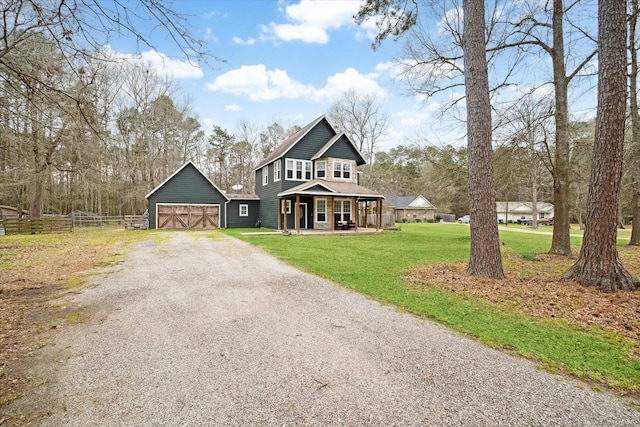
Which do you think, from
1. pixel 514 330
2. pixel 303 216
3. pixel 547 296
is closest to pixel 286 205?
pixel 303 216

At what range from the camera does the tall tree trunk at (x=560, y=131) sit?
379 inches

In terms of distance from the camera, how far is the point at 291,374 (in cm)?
286

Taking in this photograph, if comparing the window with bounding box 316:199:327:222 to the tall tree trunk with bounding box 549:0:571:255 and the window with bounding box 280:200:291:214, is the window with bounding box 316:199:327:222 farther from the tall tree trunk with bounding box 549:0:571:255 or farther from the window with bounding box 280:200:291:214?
the tall tree trunk with bounding box 549:0:571:255

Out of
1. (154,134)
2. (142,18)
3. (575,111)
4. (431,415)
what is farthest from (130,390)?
(154,134)

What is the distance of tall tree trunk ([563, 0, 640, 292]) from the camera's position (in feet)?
17.6

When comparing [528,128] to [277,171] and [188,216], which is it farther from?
[188,216]

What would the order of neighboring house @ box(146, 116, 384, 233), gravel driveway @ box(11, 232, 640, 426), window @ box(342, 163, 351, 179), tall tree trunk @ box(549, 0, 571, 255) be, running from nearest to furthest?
1. gravel driveway @ box(11, 232, 640, 426)
2. tall tree trunk @ box(549, 0, 571, 255)
3. neighboring house @ box(146, 116, 384, 233)
4. window @ box(342, 163, 351, 179)

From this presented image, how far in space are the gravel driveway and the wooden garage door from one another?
19.4 m

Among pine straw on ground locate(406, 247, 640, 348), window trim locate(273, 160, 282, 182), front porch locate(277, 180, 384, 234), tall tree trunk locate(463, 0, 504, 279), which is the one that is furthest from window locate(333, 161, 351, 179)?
tall tree trunk locate(463, 0, 504, 279)

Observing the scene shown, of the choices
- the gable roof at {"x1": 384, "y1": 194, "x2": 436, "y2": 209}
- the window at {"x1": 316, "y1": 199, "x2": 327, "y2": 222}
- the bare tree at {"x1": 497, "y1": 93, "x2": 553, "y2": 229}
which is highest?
the bare tree at {"x1": 497, "y1": 93, "x2": 553, "y2": 229}

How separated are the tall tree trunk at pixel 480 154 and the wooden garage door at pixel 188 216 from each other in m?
21.0

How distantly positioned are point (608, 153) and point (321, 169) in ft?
55.9

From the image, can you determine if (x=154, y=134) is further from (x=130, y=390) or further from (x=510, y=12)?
(x=130, y=390)

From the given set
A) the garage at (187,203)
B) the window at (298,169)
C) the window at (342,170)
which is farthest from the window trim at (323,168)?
the garage at (187,203)
